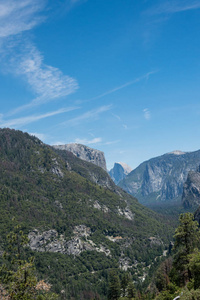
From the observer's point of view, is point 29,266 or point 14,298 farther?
point 29,266

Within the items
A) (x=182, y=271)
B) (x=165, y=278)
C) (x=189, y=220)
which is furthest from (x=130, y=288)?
(x=189, y=220)

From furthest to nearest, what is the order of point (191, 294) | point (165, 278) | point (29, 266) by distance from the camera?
point (165, 278) < point (29, 266) < point (191, 294)

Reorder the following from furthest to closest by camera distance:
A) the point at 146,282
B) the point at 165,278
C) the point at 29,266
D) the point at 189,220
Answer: the point at 146,282
the point at 165,278
the point at 189,220
the point at 29,266

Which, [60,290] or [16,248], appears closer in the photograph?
[16,248]

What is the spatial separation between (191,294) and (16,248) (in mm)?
26218

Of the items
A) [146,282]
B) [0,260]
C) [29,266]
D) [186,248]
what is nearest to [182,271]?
[186,248]

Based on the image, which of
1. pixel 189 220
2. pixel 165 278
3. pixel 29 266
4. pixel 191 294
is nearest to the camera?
pixel 191 294

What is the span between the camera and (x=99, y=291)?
18075cm

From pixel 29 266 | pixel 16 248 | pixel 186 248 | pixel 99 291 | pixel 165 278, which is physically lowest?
pixel 99 291

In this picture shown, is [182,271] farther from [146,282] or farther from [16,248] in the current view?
[146,282]

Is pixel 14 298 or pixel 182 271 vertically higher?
pixel 14 298

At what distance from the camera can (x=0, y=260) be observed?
18075 centimetres

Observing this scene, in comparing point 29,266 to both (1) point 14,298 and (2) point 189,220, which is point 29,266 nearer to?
(1) point 14,298

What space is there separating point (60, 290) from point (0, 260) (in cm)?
5146
